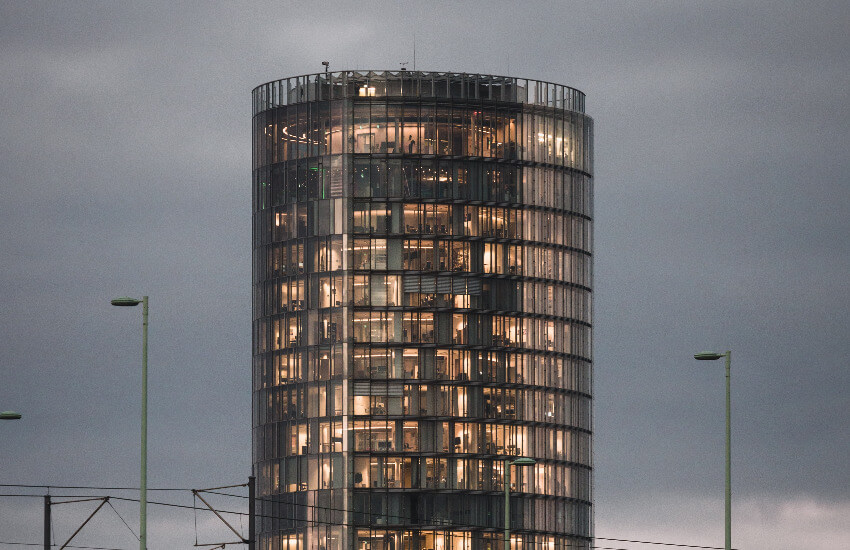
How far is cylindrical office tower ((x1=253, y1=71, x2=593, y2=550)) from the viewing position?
564ft

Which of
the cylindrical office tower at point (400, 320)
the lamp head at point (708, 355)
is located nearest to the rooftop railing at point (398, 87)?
the cylindrical office tower at point (400, 320)

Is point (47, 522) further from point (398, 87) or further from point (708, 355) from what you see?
point (398, 87)

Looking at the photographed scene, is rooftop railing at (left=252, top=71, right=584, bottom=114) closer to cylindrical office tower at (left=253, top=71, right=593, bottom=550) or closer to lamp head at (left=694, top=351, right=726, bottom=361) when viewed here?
cylindrical office tower at (left=253, top=71, right=593, bottom=550)

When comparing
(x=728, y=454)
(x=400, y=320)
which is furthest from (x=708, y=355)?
(x=400, y=320)

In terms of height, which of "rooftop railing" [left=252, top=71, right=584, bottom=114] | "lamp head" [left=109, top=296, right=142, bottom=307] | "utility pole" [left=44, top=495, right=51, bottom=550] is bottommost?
"utility pole" [left=44, top=495, right=51, bottom=550]

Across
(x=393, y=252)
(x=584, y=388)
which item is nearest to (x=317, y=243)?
(x=393, y=252)

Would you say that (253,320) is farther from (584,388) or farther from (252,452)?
(584,388)

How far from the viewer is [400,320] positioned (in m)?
174

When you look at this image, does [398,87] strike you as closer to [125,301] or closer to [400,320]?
[400,320]

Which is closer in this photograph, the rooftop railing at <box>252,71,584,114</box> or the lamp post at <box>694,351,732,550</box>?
the lamp post at <box>694,351,732,550</box>

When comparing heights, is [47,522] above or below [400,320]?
below

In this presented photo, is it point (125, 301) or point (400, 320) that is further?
point (400, 320)

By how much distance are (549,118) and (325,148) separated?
2038 centimetres

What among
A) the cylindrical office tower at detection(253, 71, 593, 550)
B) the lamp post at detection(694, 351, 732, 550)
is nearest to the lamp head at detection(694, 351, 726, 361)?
the lamp post at detection(694, 351, 732, 550)
